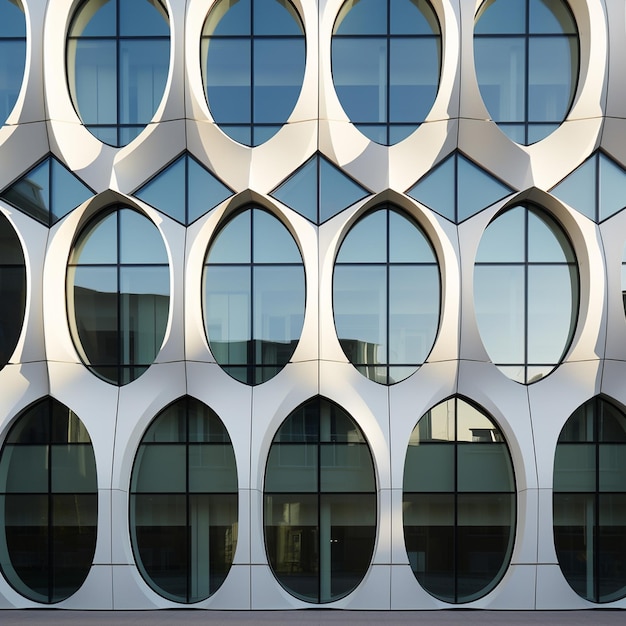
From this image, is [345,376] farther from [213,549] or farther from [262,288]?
[213,549]

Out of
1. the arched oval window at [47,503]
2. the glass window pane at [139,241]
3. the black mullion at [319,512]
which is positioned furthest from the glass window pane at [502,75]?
the arched oval window at [47,503]

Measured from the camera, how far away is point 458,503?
1903 centimetres

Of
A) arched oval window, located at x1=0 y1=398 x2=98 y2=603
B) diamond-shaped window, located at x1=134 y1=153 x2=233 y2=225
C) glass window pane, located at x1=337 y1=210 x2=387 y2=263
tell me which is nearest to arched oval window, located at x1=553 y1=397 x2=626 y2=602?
glass window pane, located at x1=337 y1=210 x2=387 y2=263

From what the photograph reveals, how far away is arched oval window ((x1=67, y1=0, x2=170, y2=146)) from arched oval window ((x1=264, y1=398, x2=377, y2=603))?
8783 millimetres

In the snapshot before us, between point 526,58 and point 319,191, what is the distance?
6133 mm

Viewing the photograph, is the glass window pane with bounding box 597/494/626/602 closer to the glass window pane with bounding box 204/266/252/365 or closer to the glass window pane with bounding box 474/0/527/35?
the glass window pane with bounding box 204/266/252/365

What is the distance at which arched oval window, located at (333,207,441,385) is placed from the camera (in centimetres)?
1920

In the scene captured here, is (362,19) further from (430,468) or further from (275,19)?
(430,468)

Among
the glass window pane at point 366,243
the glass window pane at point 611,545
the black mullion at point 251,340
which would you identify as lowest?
the glass window pane at point 611,545

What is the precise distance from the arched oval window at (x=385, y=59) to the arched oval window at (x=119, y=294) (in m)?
6.09

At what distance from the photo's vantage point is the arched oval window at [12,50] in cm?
1980

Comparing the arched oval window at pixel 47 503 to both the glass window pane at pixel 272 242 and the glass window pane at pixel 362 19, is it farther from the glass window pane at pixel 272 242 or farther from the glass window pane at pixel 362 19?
the glass window pane at pixel 362 19

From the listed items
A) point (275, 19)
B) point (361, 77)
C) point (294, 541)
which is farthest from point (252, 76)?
point (294, 541)

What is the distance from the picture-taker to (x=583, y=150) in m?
18.9
